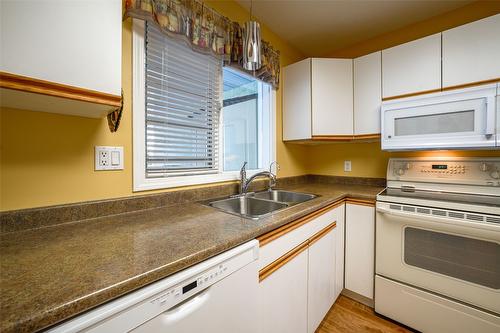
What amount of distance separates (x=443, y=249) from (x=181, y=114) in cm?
194

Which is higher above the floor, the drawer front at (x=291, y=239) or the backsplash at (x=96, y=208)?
the backsplash at (x=96, y=208)

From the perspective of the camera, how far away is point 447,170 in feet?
5.41

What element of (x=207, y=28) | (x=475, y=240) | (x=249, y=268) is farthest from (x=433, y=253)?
(x=207, y=28)

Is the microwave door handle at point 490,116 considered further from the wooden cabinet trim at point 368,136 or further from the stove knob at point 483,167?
the wooden cabinet trim at point 368,136

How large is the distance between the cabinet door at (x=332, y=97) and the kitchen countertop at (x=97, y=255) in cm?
127

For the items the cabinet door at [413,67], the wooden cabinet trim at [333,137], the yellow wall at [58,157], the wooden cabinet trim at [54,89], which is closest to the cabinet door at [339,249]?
the wooden cabinet trim at [333,137]

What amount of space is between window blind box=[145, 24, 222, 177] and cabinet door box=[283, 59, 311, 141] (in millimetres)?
858

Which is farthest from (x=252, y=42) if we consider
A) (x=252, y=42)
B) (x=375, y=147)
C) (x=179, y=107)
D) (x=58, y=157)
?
(x=375, y=147)

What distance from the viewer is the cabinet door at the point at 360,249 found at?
166cm

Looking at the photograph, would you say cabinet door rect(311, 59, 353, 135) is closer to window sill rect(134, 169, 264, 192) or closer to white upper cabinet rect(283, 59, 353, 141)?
white upper cabinet rect(283, 59, 353, 141)

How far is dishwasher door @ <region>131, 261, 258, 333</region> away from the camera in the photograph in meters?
0.59

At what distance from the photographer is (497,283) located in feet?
3.95

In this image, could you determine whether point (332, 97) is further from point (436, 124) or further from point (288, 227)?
point (288, 227)

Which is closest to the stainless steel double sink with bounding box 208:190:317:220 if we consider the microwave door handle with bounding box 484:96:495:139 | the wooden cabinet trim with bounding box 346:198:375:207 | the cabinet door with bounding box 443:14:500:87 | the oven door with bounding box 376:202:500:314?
the wooden cabinet trim with bounding box 346:198:375:207
